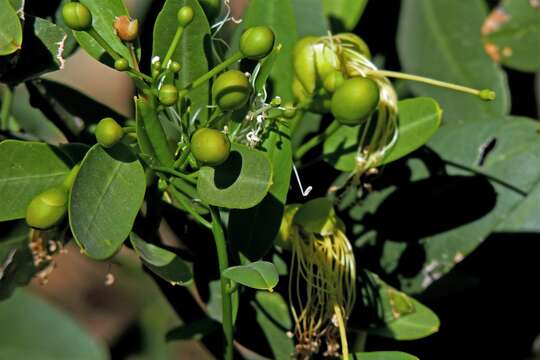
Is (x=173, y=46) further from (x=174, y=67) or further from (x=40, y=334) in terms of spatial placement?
(x=40, y=334)

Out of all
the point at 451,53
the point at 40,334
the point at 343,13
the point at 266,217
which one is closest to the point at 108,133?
the point at 266,217

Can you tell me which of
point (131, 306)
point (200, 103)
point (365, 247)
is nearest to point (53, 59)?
point (200, 103)

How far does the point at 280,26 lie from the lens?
4.60 feet

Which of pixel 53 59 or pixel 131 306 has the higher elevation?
pixel 53 59

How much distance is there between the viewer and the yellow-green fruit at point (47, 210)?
115 centimetres

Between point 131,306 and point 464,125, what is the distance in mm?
2518

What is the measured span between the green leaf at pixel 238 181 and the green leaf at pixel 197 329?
409 mm

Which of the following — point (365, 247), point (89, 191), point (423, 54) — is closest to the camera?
point (89, 191)

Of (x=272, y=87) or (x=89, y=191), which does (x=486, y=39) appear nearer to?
(x=272, y=87)

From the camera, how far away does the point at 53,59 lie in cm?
132

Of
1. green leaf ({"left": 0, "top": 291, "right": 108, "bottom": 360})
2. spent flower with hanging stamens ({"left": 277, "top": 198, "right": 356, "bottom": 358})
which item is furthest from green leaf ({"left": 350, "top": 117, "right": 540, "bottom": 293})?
green leaf ({"left": 0, "top": 291, "right": 108, "bottom": 360})

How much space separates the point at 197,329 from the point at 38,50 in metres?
0.51

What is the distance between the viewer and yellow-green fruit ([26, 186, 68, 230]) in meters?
1.15

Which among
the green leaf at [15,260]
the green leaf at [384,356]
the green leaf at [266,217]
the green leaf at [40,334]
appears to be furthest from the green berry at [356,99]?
the green leaf at [40,334]
